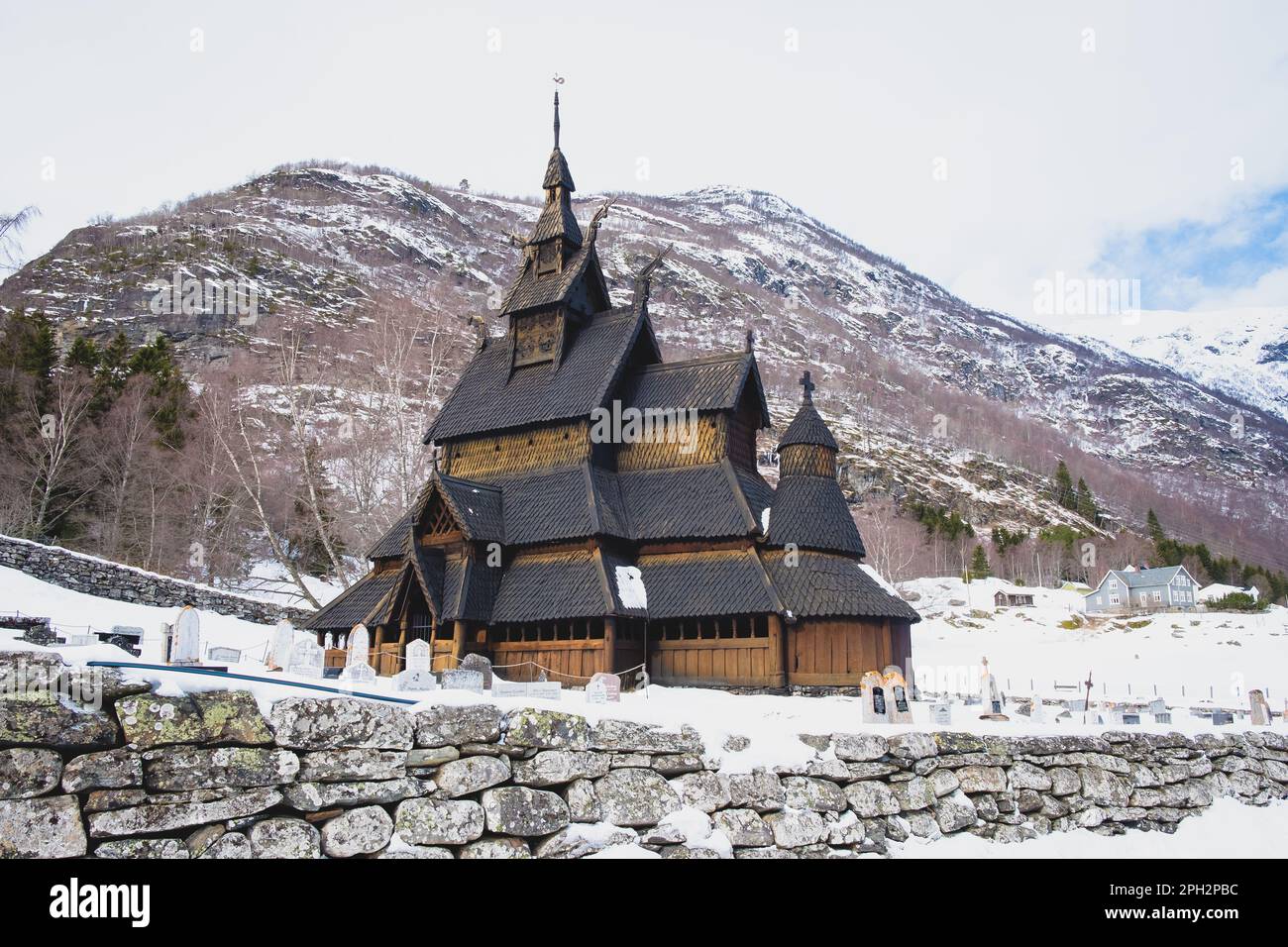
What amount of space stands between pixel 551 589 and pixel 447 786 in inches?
595

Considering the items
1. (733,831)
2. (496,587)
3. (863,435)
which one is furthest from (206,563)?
(863,435)

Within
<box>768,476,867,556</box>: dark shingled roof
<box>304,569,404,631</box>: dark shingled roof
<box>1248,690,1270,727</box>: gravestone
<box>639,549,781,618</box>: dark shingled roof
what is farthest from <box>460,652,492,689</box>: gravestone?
<box>1248,690,1270,727</box>: gravestone

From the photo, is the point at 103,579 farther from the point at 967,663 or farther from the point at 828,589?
the point at 967,663

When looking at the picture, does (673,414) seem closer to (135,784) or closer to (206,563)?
(135,784)

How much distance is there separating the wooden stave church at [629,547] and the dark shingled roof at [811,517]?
6 cm

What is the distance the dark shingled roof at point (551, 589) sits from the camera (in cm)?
2383

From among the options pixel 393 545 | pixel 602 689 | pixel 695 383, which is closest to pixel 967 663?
pixel 695 383

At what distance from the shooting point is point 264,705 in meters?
8.96

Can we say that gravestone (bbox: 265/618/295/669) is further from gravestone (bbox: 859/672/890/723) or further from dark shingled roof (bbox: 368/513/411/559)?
dark shingled roof (bbox: 368/513/411/559)

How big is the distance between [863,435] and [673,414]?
154593 mm

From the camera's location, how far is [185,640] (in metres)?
10.8

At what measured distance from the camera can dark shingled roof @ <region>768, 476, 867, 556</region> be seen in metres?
24.7
